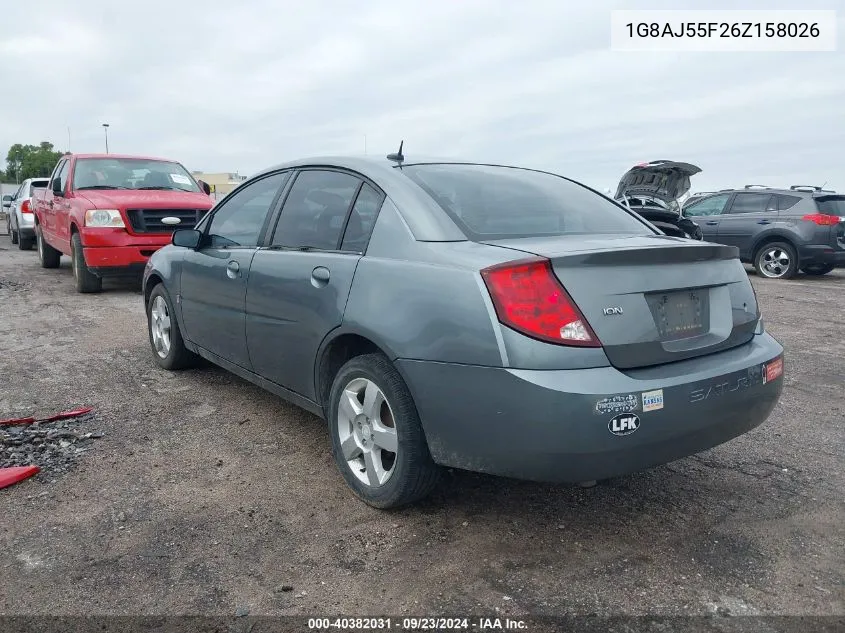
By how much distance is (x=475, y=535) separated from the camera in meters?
2.84

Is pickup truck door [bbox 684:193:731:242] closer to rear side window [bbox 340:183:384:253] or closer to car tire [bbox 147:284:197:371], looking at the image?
car tire [bbox 147:284:197:371]

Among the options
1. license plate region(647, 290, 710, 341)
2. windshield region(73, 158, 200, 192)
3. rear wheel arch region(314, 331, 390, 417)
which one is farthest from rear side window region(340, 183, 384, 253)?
windshield region(73, 158, 200, 192)

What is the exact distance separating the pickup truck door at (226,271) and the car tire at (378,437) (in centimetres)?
105

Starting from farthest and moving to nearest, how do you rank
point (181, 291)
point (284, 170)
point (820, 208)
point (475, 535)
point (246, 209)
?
point (820, 208) → point (181, 291) → point (246, 209) → point (284, 170) → point (475, 535)

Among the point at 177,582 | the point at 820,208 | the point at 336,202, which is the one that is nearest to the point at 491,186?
the point at 336,202

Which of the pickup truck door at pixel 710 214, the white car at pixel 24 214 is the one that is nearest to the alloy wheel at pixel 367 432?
the pickup truck door at pixel 710 214

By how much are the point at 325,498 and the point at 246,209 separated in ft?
6.41

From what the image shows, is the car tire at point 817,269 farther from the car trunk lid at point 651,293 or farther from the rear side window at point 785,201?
the car trunk lid at point 651,293

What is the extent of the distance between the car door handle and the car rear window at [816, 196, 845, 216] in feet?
36.4

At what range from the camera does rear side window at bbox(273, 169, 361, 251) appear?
3412 mm

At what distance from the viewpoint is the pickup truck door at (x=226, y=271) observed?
157 inches

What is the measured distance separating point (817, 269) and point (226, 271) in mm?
11821

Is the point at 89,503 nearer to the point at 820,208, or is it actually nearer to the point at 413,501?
the point at 413,501

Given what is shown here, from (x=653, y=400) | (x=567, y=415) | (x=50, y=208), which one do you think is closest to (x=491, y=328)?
(x=567, y=415)
